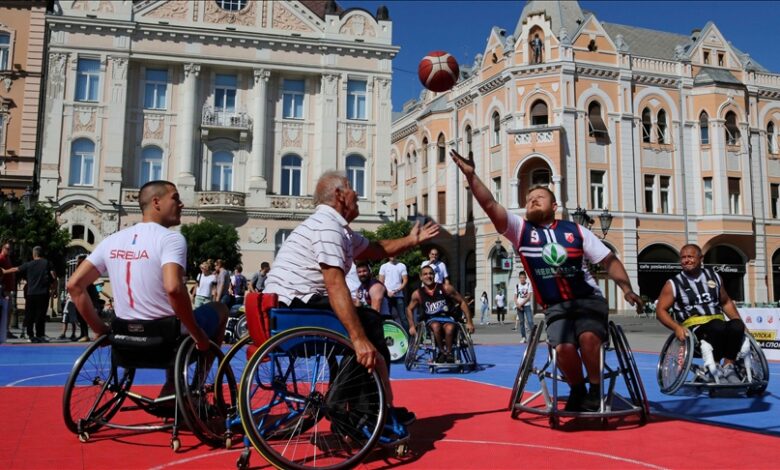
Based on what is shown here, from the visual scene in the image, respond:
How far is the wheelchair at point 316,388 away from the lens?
435cm

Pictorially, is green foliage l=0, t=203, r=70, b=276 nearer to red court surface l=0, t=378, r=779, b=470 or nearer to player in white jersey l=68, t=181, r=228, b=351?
player in white jersey l=68, t=181, r=228, b=351

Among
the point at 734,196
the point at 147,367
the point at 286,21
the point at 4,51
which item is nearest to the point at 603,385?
the point at 147,367

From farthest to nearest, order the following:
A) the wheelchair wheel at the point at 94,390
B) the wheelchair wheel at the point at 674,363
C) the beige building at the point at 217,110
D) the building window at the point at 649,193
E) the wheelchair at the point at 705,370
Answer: the building window at the point at 649,193, the beige building at the point at 217,110, the wheelchair at the point at 705,370, the wheelchair wheel at the point at 674,363, the wheelchair wheel at the point at 94,390

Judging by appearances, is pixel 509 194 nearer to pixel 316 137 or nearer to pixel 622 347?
pixel 316 137

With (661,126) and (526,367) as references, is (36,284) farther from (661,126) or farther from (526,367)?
(661,126)

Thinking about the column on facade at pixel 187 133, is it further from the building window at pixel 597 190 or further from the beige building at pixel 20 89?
the building window at pixel 597 190

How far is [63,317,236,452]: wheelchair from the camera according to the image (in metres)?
4.77

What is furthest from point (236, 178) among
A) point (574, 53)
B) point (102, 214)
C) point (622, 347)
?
point (622, 347)

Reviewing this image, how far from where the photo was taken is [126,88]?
3525cm

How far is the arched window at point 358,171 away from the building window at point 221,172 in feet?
21.4

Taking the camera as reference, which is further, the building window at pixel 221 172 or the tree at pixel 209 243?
the building window at pixel 221 172

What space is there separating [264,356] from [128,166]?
34.3m

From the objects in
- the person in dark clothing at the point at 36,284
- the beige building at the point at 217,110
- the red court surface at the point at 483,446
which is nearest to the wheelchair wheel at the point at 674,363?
the red court surface at the point at 483,446

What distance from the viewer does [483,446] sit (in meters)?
4.98
